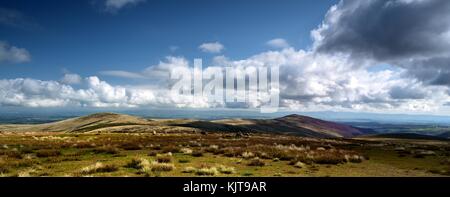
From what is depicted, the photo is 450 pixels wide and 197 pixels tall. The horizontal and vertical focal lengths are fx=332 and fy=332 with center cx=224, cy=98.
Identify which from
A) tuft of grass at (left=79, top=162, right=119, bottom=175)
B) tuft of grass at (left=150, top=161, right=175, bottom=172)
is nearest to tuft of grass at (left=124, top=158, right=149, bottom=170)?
tuft of grass at (left=150, top=161, right=175, bottom=172)

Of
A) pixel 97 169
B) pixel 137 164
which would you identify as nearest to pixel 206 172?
pixel 137 164

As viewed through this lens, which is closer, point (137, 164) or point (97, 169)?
point (97, 169)

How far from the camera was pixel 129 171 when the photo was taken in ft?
63.4

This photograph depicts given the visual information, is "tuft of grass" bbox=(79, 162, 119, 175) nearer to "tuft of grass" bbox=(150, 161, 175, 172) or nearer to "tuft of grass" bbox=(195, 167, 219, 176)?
"tuft of grass" bbox=(150, 161, 175, 172)

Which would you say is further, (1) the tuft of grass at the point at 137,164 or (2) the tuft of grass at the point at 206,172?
(1) the tuft of grass at the point at 137,164

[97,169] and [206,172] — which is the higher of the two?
[97,169]

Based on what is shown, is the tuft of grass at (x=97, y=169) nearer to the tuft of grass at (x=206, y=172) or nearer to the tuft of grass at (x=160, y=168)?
the tuft of grass at (x=160, y=168)

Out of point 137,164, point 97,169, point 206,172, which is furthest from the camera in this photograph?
point 137,164

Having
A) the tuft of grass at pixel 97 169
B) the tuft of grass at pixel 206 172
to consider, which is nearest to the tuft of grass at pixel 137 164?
the tuft of grass at pixel 97 169

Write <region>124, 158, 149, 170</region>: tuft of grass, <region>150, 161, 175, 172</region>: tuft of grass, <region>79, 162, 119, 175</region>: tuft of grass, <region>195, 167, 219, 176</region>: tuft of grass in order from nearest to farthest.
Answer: <region>79, 162, 119, 175</region>: tuft of grass, <region>195, 167, 219, 176</region>: tuft of grass, <region>150, 161, 175, 172</region>: tuft of grass, <region>124, 158, 149, 170</region>: tuft of grass

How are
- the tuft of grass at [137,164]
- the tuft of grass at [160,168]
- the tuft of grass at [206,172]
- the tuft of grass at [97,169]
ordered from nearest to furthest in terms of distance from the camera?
1. the tuft of grass at [97,169]
2. the tuft of grass at [206,172]
3. the tuft of grass at [160,168]
4. the tuft of grass at [137,164]

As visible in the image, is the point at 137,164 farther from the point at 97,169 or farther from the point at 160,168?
the point at 97,169
